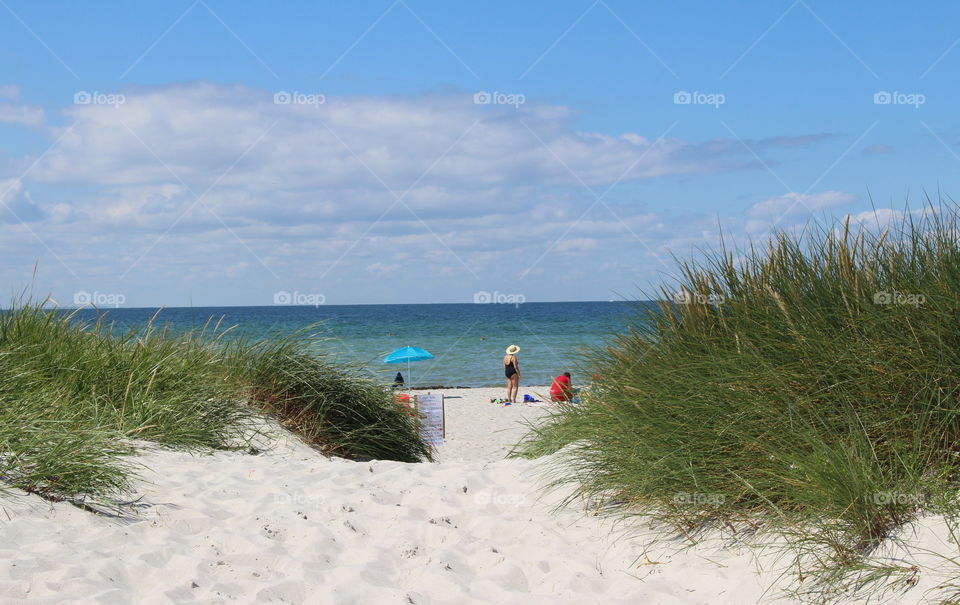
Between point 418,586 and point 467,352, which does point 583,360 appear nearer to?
point 418,586

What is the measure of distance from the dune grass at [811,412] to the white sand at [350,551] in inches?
9.8

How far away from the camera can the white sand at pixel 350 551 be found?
12.0 feet

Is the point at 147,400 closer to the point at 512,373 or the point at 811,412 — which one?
the point at 811,412

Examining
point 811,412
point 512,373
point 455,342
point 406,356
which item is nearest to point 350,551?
point 811,412

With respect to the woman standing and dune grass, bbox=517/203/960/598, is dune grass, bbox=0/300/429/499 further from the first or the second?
the woman standing

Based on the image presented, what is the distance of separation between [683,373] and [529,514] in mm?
1410

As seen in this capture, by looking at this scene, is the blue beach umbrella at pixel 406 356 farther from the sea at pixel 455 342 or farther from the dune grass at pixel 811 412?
the dune grass at pixel 811 412

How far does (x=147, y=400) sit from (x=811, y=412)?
217 inches

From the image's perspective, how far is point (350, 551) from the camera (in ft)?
14.5

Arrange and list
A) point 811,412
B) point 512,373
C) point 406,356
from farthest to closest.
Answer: point 406,356
point 512,373
point 811,412

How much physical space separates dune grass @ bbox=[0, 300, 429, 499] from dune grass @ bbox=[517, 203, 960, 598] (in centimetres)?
336

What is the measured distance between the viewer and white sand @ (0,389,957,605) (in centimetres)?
367

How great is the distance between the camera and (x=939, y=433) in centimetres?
386

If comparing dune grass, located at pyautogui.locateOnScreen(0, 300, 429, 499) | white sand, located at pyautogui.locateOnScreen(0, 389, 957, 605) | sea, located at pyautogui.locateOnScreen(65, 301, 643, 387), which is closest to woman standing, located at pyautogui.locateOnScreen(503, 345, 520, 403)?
sea, located at pyautogui.locateOnScreen(65, 301, 643, 387)
